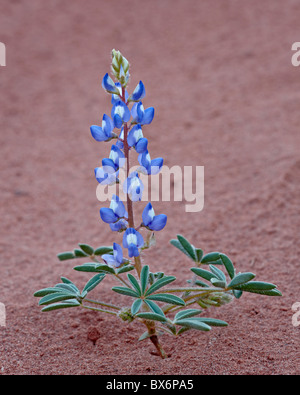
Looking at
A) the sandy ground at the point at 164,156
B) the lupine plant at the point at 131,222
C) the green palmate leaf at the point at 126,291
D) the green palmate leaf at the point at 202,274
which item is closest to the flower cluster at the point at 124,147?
the lupine plant at the point at 131,222

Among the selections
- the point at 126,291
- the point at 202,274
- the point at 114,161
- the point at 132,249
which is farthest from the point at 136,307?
the point at 114,161

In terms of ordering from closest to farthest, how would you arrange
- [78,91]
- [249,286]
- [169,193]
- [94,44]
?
1. [249,286]
2. [169,193]
3. [78,91]
4. [94,44]

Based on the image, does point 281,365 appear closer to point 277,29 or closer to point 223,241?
point 223,241

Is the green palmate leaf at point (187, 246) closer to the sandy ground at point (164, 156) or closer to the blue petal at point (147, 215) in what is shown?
the blue petal at point (147, 215)

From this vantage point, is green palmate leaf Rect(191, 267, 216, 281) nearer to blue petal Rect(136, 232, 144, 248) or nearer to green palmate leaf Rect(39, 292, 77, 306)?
blue petal Rect(136, 232, 144, 248)
